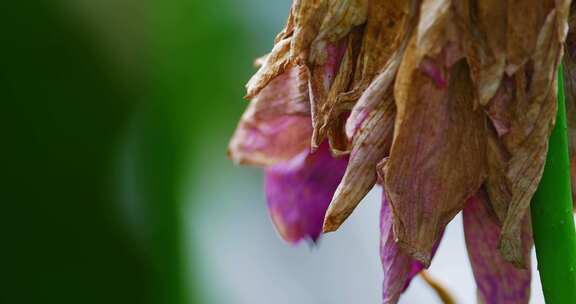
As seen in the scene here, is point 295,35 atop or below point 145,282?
below

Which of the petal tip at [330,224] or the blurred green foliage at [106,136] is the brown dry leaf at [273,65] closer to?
the petal tip at [330,224]

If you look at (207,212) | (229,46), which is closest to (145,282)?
(207,212)

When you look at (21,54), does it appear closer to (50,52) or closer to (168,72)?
(50,52)

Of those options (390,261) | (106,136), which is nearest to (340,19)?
(390,261)

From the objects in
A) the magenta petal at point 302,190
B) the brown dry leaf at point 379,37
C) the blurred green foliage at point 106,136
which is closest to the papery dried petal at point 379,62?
the brown dry leaf at point 379,37

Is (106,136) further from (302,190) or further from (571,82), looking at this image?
(571,82)

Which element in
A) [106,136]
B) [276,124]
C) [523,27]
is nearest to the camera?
[523,27]
